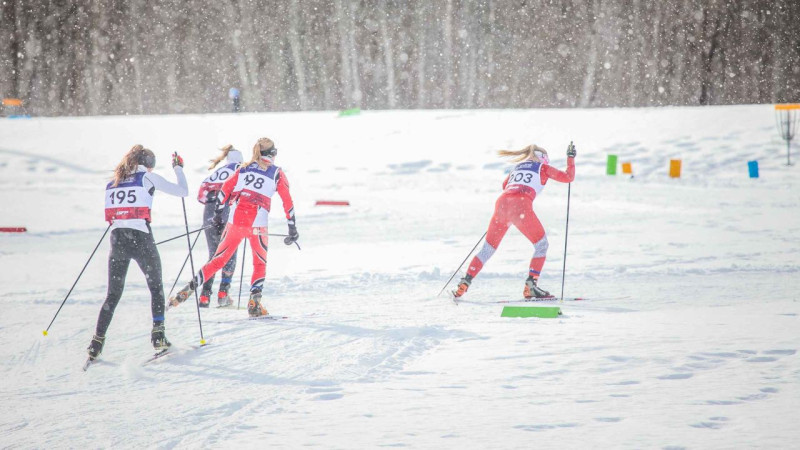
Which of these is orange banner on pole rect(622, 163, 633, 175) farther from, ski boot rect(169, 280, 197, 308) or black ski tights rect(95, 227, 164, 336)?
black ski tights rect(95, 227, 164, 336)

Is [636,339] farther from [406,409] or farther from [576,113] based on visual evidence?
[576,113]

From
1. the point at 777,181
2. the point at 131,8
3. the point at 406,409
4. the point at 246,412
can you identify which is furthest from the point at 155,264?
the point at 131,8

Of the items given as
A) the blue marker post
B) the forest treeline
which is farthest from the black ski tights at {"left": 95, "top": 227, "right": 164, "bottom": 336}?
the forest treeline

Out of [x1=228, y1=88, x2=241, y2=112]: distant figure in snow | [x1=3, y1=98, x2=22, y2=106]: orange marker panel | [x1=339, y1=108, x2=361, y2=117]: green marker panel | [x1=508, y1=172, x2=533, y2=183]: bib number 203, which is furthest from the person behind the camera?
[x1=3, y1=98, x2=22, y2=106]: orange marker panel

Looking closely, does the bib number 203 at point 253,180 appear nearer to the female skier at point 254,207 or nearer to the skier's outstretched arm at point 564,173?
the female skier at point 254,207

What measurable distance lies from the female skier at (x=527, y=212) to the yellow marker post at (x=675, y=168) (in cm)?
1022

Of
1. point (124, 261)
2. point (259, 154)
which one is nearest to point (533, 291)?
point (259, 154)

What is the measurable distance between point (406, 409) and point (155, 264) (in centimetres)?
241

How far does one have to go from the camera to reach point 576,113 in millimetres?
21734

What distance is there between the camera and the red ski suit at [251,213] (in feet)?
23.0

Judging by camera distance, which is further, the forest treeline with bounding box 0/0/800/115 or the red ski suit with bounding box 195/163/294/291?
the forest treeline with bounding box 0/0/800/115

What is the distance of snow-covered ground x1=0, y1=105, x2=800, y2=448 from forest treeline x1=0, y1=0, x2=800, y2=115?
3.28m

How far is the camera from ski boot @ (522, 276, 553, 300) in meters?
7.61

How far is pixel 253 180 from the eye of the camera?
277 inches
